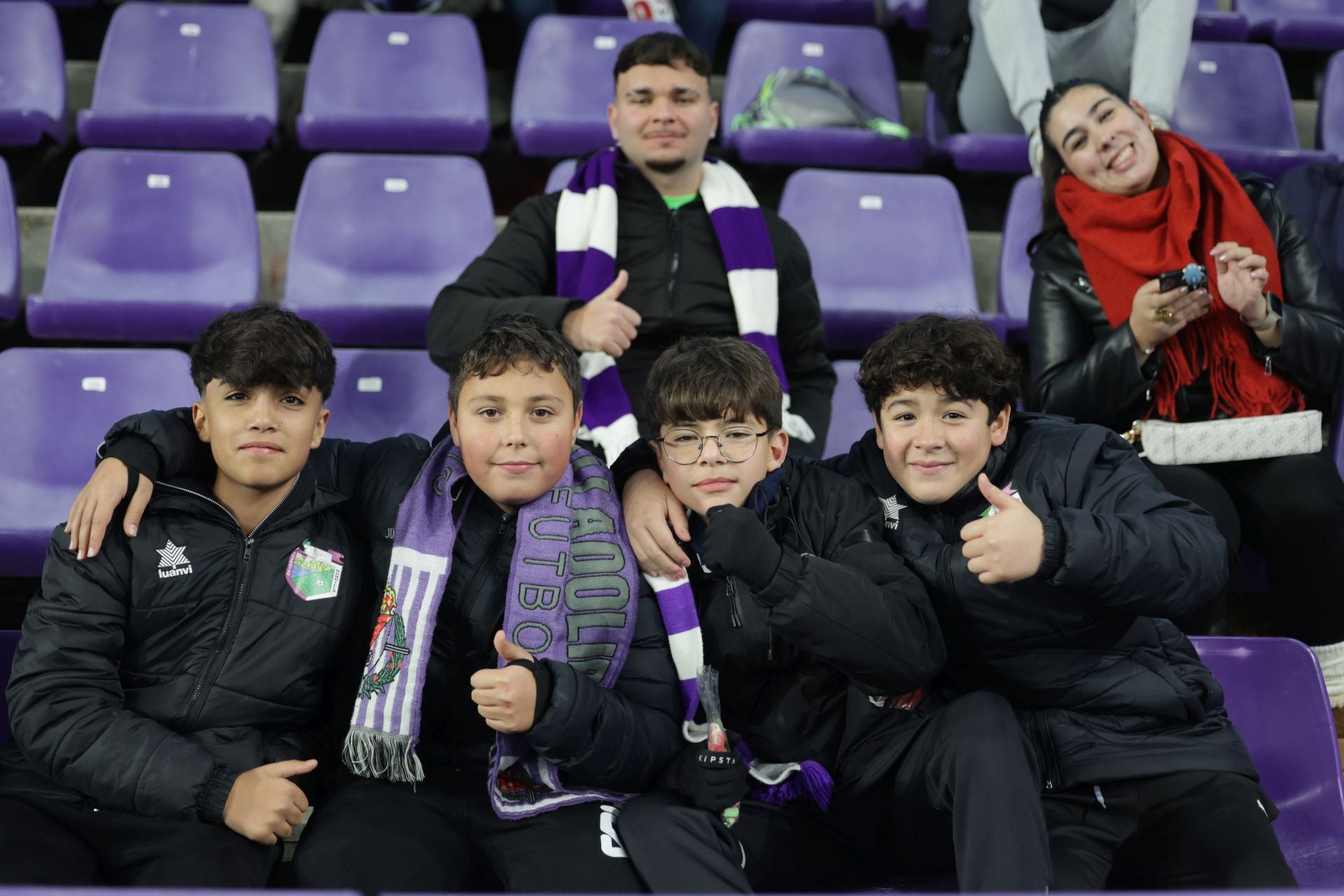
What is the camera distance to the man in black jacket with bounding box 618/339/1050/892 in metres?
1.48

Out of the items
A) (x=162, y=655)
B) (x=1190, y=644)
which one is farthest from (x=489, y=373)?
(x=1190, y=644)

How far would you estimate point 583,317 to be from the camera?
2152 millimetres

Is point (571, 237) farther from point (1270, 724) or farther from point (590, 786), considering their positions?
point (1270, 724)

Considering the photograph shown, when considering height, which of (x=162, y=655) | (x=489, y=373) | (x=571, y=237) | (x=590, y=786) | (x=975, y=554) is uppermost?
(x=571, y=237)

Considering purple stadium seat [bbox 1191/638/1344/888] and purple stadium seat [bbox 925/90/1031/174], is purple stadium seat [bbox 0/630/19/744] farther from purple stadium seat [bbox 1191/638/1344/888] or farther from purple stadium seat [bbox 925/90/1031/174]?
purple stadium seat [bbox 925/90/1031/174]

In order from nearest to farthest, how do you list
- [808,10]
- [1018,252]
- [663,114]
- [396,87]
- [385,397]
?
[663,114] → [385,397] → [1018,252] → [396,87] → [808,10]

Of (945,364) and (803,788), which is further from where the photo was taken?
(945,364)

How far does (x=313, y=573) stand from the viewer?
5.77ft

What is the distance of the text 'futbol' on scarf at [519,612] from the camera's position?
1.63 meters

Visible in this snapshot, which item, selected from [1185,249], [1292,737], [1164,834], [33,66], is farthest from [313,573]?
[33,66]

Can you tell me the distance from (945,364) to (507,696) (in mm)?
741

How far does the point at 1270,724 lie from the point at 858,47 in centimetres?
220

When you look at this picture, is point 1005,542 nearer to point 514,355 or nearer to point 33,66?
point 514,355

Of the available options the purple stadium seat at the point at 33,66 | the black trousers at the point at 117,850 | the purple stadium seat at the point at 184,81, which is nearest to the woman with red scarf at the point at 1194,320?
the black trousers at the point at 117,850
